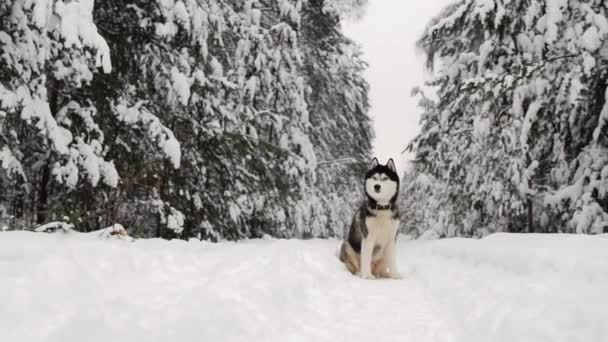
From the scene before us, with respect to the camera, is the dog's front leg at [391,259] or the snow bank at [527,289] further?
the dog's front leg at [391,259]

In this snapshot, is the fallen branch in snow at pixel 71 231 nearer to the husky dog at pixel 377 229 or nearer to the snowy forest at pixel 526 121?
the husky dog at pixel 377 229

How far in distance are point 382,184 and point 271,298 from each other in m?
2.77

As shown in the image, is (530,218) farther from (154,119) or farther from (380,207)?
Answer: (154,119)

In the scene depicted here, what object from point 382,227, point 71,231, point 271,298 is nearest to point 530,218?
point 382,227

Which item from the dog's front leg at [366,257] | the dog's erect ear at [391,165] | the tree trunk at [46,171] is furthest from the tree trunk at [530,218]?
the tree trunk at [46,171]

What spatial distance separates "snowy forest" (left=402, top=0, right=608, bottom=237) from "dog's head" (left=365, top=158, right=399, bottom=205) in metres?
3.01

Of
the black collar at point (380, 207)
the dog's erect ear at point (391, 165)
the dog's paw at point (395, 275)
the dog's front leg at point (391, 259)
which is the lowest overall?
the dog's paw at point (395, 275)

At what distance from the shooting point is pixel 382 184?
557 cm

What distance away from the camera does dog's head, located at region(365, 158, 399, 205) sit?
5.57m

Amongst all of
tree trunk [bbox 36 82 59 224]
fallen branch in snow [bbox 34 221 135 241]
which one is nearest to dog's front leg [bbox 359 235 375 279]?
fallen branch in snow [bbox 34 221 135 241]

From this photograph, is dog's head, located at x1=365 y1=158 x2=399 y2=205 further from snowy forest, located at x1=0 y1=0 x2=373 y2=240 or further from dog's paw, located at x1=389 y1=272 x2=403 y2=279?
snowy forest, located at x1=0 y1=0 x2=373 y2=240

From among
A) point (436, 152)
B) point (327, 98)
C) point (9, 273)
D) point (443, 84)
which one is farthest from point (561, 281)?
point (327, 98)

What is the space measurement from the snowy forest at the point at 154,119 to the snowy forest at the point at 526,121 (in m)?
3.90

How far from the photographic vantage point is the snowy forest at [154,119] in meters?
5.50
